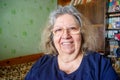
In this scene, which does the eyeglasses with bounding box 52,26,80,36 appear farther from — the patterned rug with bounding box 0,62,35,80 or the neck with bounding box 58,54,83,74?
the patterned rug with bounding box 0,62,35,80

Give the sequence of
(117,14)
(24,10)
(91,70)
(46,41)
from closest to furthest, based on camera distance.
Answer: (91,70)
(46,41)
(117,14)
(24,10)

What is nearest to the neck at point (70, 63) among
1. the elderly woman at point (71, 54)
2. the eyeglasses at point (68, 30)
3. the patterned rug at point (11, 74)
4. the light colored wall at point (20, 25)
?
the elderly woman at point (71, 54)

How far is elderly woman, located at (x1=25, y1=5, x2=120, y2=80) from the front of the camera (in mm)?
1117

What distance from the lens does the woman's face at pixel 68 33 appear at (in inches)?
46.4

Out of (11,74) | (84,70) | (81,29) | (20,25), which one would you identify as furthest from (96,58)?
(20,25)

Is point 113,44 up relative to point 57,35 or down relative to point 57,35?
down

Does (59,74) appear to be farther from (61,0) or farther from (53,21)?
(61,0)

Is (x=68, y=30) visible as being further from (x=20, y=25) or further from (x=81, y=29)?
(x=20, y=25)

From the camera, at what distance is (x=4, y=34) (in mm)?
3750

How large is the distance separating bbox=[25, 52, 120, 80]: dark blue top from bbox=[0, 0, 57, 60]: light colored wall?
2.50 m

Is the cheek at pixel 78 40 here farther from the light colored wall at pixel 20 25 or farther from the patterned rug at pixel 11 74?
the light colored wall at pixel 20 25

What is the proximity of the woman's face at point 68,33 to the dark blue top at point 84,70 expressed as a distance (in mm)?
99

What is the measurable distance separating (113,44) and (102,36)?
254 mm

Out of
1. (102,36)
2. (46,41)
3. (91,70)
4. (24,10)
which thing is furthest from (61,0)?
(91,70)
